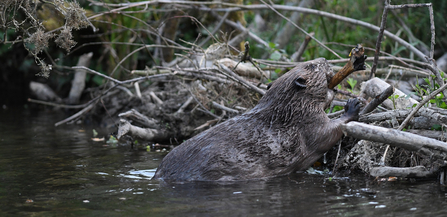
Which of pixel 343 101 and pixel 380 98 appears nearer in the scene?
pixel 380 98

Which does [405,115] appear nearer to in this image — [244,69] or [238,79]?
[238,79]

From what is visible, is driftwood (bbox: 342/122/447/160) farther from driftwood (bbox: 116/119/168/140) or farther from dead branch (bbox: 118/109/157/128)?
dead branch (bbox: 118/109/157/128)

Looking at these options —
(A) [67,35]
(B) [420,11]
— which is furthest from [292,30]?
(A) [67,35]

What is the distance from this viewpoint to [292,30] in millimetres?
8531

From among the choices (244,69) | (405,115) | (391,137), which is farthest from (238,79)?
(391,137)

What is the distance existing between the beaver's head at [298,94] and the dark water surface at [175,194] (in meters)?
0.62

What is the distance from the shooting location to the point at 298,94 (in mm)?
4195

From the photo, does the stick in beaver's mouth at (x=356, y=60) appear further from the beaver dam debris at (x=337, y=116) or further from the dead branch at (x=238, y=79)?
the dead branch at (x=238, y=79)

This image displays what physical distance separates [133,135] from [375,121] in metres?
2.90

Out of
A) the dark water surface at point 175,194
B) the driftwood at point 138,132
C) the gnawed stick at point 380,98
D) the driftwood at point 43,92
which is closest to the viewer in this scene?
the dark water surface at point 175,194

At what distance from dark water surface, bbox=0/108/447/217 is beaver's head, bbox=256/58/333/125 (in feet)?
2.03

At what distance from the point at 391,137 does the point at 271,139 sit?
3.98 ft

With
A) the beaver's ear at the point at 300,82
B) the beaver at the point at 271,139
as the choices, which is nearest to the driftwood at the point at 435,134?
the beaver at the point at 271,139

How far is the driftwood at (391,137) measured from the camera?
2.94 metres
